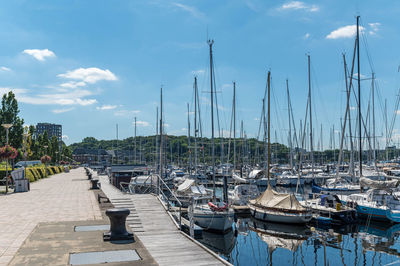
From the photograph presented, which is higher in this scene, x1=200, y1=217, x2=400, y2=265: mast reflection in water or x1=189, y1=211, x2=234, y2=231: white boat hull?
x1=189, y1=211, x2=234, y2=231: white boat hull

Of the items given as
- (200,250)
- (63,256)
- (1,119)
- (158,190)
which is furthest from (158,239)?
(1,119)

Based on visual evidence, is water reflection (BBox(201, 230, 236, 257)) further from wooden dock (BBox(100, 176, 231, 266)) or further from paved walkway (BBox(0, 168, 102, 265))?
paved walkway (BBox(0, 168, 102, 265))

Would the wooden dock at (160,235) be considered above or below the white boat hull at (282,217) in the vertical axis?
above

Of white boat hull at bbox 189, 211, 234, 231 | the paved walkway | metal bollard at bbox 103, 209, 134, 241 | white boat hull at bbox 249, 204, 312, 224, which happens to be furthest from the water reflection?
metal bollard at bbox 103, 209, 134, 241

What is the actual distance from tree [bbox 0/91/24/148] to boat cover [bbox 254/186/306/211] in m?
26.3

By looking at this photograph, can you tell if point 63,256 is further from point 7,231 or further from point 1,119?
point 1,119

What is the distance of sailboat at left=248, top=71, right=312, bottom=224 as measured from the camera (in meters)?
27.4

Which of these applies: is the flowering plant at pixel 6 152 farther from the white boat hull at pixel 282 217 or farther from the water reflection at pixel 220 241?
the white boat hull at pixel 282 217

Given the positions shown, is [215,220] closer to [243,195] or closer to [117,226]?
[243,195]

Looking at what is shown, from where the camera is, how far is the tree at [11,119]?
38.3 metres

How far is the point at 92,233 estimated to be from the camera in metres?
13.0

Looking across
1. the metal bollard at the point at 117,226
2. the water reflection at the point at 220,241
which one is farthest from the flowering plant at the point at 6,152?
the metal bollard at the point at 117,226

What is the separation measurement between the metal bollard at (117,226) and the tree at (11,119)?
31.1 metres

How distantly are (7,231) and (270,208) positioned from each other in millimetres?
19744
